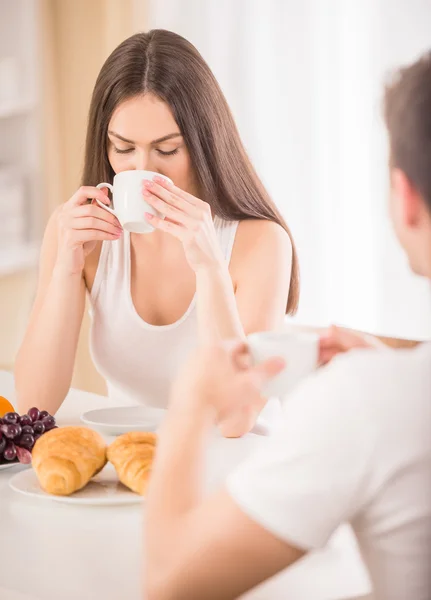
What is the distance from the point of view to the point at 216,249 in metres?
1.49

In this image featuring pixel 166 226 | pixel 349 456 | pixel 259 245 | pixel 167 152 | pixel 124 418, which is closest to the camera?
pixel 349 456

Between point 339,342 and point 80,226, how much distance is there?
0.79 metres

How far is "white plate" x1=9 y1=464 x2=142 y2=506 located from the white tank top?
58 centimetres

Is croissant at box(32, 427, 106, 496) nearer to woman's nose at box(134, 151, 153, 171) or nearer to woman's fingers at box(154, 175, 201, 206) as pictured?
woman's fingers at box(154, 175, 201, 206)

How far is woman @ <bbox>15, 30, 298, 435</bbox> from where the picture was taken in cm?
149

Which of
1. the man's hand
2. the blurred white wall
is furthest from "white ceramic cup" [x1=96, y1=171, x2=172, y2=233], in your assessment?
the blurred white wall

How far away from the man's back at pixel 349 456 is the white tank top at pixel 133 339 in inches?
40.2

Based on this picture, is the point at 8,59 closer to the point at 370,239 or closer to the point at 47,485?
the point at 370,239

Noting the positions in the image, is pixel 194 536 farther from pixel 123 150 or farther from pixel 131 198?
pixel 123 150

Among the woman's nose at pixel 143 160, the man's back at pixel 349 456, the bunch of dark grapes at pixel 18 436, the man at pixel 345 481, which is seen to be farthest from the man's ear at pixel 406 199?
the woman's nose at pixel 143 160

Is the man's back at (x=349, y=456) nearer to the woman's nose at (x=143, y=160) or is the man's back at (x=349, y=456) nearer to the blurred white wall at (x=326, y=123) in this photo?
the woman's nose at (x=143, y=160)

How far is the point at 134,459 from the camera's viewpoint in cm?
98

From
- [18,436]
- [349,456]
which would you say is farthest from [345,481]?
[18,436]

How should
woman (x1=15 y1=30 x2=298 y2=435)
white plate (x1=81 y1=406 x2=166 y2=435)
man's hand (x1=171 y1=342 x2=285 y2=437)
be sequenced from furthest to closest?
woman (x1=15 y1=30 x2=298 y2=435) < white plate (x1=81 y1=406 x2=166 y2=435) < man's hand (x1=171 y1=342 x2=285 y2=437)
